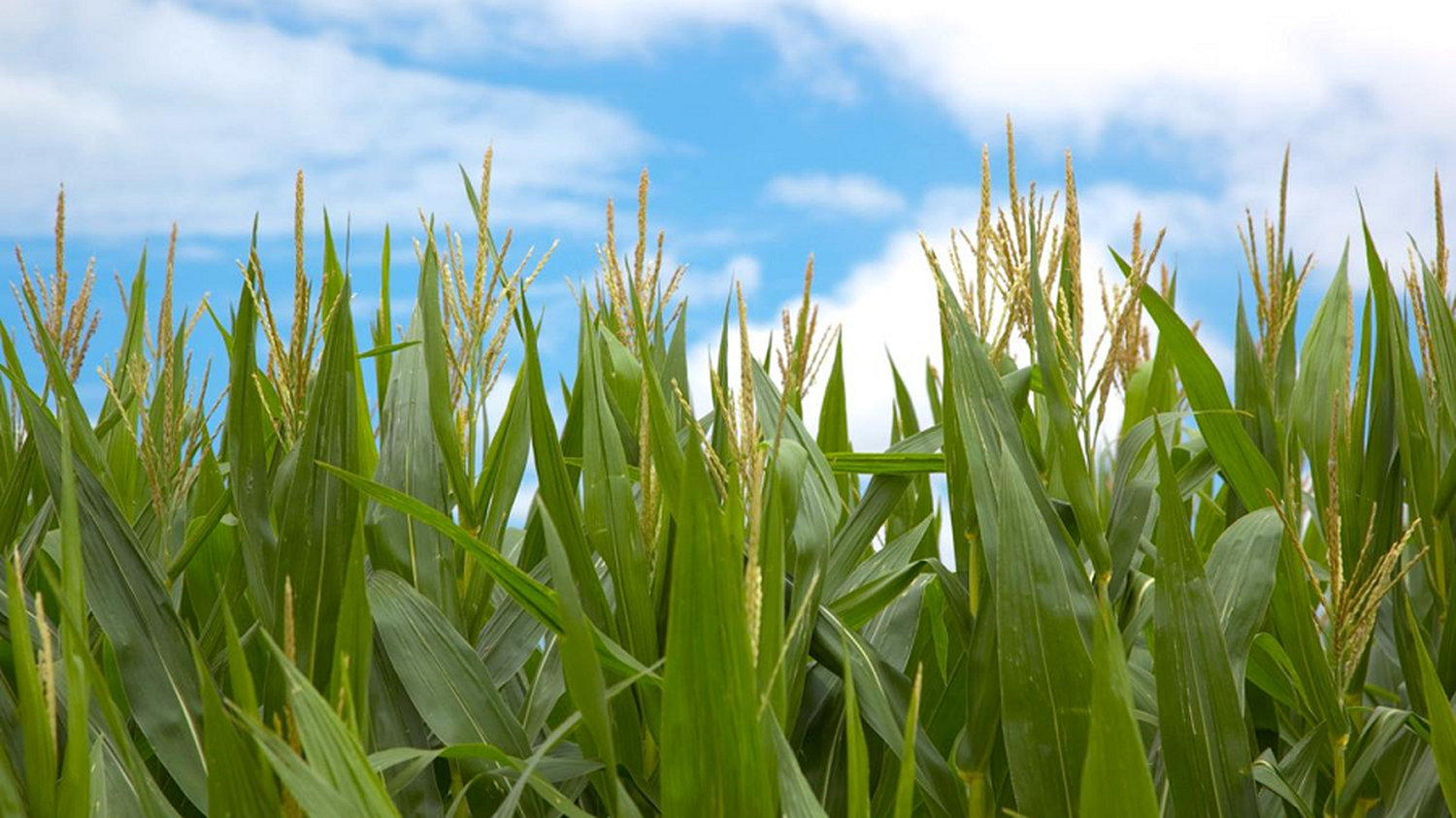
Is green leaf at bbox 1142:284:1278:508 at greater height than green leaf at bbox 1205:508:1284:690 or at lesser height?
greater

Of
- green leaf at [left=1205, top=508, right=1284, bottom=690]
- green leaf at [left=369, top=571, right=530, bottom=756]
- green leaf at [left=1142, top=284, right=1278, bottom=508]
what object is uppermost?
green leaf at [left=1142, top=284, right=1278, bottom=508]

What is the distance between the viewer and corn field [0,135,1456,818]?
1088 millimetres

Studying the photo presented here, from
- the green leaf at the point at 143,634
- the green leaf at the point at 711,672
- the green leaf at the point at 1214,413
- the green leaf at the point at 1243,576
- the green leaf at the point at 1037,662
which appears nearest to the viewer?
the green leaf at the point at 711,672

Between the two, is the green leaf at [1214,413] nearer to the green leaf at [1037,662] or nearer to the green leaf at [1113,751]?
the green leaf at [1037,662]

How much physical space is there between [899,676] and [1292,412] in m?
0.89

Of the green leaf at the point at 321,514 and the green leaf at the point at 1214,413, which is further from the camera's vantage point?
the green leaf at the point at 1214,413

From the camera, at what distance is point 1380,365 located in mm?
1750

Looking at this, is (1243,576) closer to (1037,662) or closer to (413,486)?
(1037,662)

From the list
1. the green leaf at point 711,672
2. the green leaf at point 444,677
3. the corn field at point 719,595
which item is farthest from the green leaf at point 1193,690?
the green leaf at point 444,677

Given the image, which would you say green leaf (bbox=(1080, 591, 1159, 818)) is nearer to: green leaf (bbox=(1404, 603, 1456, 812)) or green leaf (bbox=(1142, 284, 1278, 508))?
green leaf (bbox=(1404, 603, 1456, 812))

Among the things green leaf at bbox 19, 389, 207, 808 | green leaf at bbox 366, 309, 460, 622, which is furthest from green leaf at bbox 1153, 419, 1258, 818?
green leaf at bbox 19, 389, 207, 808

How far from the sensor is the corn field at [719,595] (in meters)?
1.09

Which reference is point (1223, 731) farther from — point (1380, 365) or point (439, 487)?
point (439, 487)

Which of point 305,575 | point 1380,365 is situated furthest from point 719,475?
point 1380,365
